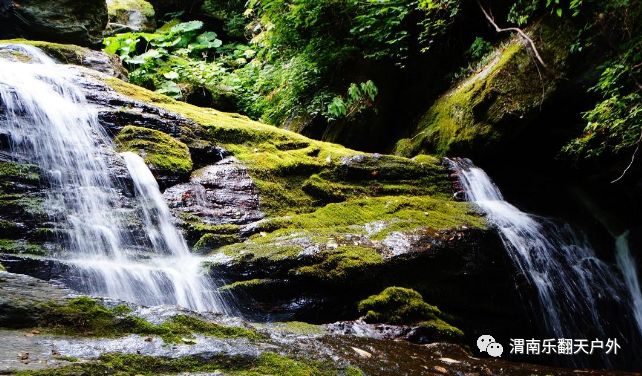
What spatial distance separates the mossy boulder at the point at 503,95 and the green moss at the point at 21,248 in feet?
19.7

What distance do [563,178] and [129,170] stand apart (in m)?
7.00

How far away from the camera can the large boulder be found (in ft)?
31.6

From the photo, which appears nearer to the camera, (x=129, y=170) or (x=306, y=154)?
(x=129, y=170)

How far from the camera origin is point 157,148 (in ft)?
17.5

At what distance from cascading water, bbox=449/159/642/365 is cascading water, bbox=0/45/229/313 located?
344 centimetres

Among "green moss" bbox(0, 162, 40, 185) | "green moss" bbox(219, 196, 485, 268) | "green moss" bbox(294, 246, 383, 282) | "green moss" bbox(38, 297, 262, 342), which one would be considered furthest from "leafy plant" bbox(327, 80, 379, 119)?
"green moss" bbox(38, 297, 262, 342)

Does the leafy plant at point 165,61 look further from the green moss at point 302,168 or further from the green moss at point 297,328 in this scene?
the green moss at point 297,328

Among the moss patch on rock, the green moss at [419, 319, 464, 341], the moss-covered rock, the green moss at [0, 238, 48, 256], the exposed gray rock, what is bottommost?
the green moss at [419, 319, 464, 341]

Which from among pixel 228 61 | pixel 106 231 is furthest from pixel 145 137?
pixel 228 61

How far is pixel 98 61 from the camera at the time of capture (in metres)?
8.59

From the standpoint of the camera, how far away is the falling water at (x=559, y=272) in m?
4.95

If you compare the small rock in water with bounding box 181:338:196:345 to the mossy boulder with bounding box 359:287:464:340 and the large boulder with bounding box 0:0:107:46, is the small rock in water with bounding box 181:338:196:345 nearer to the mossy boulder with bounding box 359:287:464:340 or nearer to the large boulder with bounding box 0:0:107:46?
the mossy boulder with bounding box 359:287:464:340

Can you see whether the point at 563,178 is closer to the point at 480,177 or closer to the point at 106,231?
the point at 480,177

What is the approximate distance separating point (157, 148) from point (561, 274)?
16.5ft
